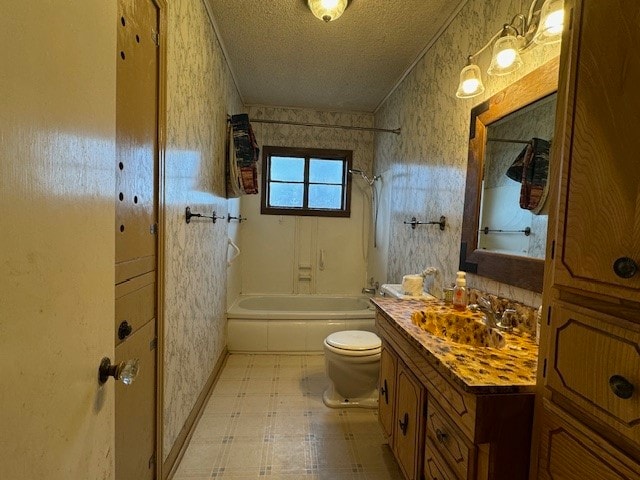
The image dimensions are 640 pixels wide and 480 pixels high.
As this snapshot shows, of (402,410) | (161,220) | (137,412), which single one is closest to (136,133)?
(161,220)

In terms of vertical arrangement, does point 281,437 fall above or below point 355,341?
below

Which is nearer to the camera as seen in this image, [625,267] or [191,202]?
[625,267]

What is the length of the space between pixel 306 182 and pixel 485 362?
3206 millimetres

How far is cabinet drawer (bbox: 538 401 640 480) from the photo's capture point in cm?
62

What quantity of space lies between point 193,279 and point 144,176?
2.71ft

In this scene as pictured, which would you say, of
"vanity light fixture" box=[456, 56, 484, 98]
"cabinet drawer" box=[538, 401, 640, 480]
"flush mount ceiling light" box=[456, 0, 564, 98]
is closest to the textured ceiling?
"vanity light fixture" box=[456, 56, 484, 98]

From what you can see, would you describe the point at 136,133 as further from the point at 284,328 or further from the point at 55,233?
the point at 284,328

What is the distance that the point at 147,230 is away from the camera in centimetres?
126

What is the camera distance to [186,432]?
1831mm

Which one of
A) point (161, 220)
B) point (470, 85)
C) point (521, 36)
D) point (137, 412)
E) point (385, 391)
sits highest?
point (521, 36)

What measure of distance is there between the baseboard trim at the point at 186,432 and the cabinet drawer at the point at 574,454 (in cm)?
155

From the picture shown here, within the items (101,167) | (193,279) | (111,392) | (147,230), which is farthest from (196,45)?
(111,392)

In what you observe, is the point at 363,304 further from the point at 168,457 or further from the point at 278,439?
the point at 168,457

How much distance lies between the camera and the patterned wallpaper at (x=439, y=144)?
162 centimetres
